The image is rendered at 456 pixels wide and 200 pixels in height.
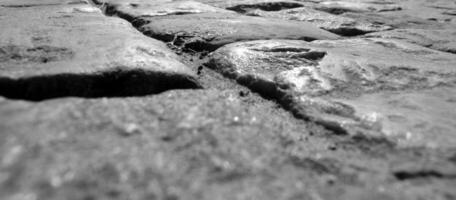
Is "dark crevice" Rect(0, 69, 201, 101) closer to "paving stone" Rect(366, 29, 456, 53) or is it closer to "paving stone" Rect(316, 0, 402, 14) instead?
"paving stone" Rect(366, 29, 456, 53)

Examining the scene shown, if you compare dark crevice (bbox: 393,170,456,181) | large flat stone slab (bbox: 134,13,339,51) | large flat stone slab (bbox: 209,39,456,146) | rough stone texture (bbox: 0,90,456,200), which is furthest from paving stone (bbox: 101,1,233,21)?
dark crevice (bbox: 393,170,456,181)

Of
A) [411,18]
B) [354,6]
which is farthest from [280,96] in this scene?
[354,6]

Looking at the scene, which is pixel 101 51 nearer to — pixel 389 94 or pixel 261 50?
pixel 261 50

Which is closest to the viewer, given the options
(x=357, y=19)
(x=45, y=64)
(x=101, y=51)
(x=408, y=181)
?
(x=408, y=181)

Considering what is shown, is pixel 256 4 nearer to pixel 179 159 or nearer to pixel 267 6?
pixel 267 6

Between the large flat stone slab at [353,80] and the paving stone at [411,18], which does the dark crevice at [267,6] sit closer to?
the paving stone at [411,18]

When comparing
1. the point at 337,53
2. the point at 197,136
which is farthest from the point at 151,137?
the point at 337,53

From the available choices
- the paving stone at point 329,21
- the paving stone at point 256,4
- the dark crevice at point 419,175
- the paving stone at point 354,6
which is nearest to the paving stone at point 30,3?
the paving stone at point 256,4
